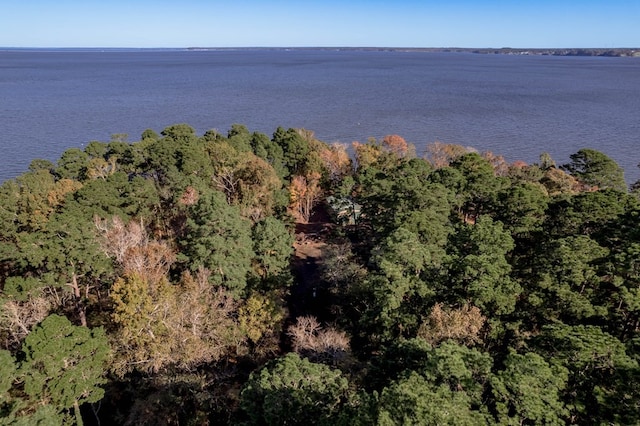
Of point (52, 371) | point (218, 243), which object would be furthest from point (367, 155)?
point (52, 371)

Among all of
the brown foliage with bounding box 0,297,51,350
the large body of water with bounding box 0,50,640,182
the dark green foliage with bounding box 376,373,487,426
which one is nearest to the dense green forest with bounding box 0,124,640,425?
the dark green foliage with bounding box 376,373,487,426

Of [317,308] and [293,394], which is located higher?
[293,394]

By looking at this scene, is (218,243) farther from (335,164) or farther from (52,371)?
(335,164)

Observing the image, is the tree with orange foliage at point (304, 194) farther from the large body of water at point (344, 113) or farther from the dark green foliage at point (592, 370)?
the large body of water at point (344, 113)

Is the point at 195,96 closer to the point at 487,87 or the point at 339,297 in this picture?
the point at 487,87

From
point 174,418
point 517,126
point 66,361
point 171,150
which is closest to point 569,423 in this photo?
point 174,418

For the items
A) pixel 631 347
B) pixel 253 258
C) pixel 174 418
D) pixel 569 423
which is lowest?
pixel 174 418
